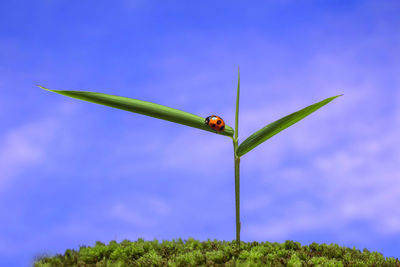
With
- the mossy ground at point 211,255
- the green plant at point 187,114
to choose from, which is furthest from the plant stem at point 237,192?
the mossy ground at point 211,255

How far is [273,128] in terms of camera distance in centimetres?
420

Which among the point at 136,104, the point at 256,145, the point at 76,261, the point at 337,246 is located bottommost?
the point at 76,261

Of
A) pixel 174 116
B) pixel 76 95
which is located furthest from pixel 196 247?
pixel 76 95

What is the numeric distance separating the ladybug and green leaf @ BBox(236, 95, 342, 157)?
31 cm

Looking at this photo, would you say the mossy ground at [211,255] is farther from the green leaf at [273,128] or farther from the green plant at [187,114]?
the green leaf at [273,128]

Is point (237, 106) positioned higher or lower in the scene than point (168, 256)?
higher

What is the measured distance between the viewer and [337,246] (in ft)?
15.7

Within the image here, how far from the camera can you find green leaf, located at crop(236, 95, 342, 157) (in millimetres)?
4137

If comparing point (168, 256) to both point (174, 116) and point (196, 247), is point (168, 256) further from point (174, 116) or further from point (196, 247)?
point (174, 116)

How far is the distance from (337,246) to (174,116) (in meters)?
2.49

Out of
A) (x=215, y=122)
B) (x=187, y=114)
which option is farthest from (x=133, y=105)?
(x=215, y=122)

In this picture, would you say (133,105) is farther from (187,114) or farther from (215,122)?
(215,122)

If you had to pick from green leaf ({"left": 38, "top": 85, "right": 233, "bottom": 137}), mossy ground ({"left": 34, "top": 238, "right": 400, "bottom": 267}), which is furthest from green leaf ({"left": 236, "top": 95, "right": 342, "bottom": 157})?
mossy ground ({"left": 34, "top": 238, "right": 400, "bottom": 267})

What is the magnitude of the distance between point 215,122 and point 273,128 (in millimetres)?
609
